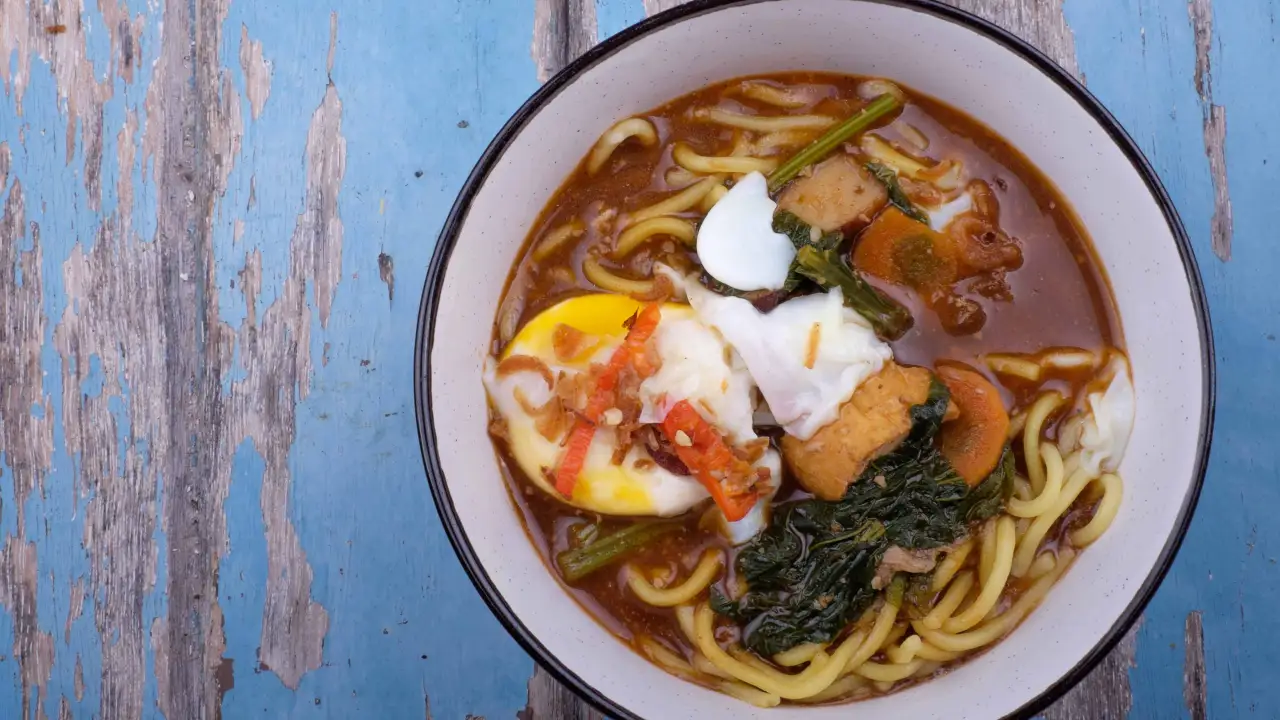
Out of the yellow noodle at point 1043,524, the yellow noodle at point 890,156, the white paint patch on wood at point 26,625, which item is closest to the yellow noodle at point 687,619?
the yellow noodle at point 1043,524

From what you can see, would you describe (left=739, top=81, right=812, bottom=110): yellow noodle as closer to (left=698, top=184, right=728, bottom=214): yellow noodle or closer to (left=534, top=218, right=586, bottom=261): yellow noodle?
(left=698, top=184, right=728, bottom=214): yellow noodle

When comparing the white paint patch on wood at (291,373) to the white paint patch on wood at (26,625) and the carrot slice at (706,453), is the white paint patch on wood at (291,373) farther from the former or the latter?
the carrot slice at (706,453)

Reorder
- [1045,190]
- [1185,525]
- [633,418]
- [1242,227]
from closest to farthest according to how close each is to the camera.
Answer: [1185,525] → [633,418] → [1045,190] → [1242,227]

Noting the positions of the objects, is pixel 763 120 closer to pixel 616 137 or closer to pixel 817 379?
pixel 616 137

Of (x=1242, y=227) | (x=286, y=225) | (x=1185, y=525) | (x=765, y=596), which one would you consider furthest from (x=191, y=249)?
(x=1242, y=227)

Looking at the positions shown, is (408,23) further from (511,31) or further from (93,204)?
(93,204)

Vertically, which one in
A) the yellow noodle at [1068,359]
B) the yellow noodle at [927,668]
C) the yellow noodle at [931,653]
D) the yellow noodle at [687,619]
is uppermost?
the yellow noodle at [1068,359]
